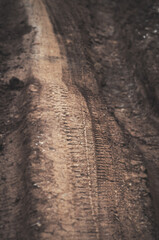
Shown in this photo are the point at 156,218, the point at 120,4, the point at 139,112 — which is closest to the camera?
the point at 156,218

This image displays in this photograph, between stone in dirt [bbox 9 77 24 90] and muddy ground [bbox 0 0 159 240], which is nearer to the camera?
Result: muddy ground [bbox 0 0 159 240]

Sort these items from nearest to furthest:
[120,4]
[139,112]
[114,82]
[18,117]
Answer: [18,117], [139,112], [114,82], [120,4]

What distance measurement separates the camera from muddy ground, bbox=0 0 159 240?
2.28 meters

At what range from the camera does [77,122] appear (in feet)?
9.07

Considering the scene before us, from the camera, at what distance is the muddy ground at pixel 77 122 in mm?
2275

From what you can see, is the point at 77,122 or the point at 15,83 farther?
the point at 15,83

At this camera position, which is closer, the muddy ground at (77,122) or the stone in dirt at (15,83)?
the muddy ground at (77,122)

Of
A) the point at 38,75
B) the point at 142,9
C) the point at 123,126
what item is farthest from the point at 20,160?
the point at 142,9

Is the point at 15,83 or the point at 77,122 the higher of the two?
the point at 15,83

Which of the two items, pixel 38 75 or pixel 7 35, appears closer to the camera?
pixel 38 75

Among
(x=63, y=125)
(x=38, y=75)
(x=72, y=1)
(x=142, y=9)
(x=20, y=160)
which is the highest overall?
(x=72, y=1)

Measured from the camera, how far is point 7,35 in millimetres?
3639

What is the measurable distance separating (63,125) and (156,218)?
64.8 inches

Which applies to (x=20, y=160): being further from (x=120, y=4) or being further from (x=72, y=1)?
(x=120, y=4)
